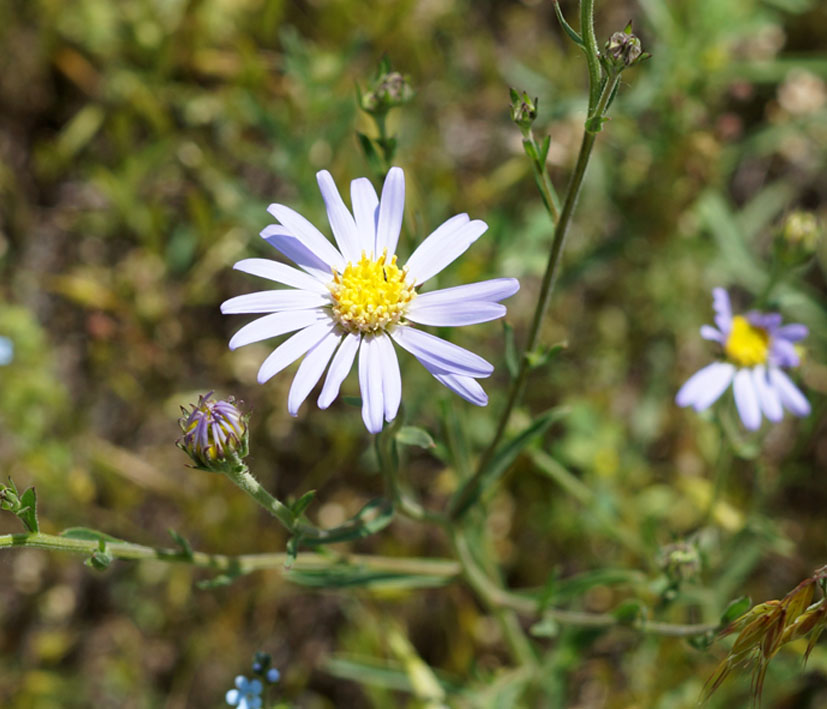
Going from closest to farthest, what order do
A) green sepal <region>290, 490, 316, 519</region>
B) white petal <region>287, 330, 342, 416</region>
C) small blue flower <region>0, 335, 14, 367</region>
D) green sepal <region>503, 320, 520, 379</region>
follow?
1. white petal <region>287, 330, 342, 416</region>
2. green sepal <region>290, 490, 316, 519</region>
3. green sepal <region>503, 320, 520, 379</region>
4. small blue flower <region>0, 335, 14, 367</region>

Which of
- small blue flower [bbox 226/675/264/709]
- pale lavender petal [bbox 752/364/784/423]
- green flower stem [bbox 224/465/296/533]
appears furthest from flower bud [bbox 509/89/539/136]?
small blue flower [bbox 226/675/264/709]

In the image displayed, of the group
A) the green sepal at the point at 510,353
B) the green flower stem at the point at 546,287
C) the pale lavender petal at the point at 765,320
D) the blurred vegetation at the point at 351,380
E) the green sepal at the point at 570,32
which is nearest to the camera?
the green sepal at the point at 570,32

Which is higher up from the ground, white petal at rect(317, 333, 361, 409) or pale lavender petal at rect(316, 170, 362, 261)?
pale lavender petal at rect(316, 170, 362, 261)

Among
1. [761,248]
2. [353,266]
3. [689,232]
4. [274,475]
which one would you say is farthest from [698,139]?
[274,475]

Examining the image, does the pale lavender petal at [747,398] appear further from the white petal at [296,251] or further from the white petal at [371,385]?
the white petal at [296,251]

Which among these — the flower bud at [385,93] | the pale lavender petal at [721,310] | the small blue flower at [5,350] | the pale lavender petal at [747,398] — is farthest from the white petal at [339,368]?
the small blue flower at [5,350]

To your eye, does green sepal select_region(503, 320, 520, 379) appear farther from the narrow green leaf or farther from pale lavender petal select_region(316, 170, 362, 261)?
the narrow green leaf
